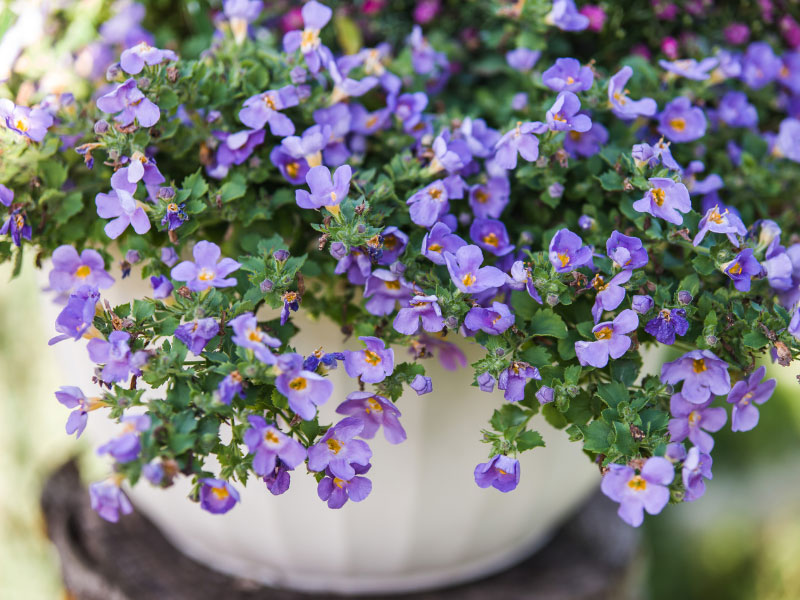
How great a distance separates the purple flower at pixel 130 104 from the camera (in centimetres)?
58

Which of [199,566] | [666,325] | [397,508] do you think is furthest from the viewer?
[199,566]

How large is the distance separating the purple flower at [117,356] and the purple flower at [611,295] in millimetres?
344

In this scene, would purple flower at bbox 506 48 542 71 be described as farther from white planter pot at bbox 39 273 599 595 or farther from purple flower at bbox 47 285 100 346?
purple flower at bbox 47 285 100 346

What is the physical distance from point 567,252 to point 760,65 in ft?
1.40

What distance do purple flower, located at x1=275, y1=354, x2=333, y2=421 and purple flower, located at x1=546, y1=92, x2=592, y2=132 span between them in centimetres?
29

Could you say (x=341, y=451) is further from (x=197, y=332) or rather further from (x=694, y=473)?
(x=694, y=473)

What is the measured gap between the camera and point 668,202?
1.90 feet

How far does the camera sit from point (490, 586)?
97cm

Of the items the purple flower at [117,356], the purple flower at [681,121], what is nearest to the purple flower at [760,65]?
the purple flower at [681,121]

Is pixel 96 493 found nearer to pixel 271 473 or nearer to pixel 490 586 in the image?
pixel 271 473

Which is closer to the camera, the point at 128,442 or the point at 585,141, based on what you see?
the point at 128,442

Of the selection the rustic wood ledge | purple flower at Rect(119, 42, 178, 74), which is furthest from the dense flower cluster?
the rustic wood ledge

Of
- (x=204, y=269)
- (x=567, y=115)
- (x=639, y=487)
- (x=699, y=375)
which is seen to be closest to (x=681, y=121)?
(x=567, y=115)

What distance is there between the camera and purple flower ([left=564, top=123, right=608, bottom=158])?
686 mm
